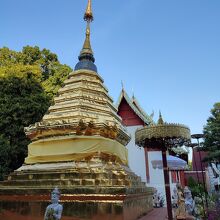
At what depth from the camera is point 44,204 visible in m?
6.78

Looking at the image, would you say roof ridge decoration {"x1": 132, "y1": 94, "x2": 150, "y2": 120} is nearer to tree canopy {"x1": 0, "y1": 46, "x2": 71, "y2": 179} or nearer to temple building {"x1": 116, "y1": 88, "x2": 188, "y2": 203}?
temple building {"x1": 116, "y1": 88, "x2": 188, "y2": 203}

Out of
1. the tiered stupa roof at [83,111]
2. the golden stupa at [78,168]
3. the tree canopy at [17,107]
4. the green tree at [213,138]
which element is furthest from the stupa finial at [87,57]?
the green tree at [213,138]

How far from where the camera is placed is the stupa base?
6.15 m

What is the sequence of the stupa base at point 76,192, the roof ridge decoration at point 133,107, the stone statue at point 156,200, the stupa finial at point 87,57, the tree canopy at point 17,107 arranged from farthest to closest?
the roof ridge decoration at point 133,107
the stone statue at point 156,200
the tree canopy at point 17,107
the stupa finial at point 87,57
the stupa base at point 76,192

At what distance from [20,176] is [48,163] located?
0.87 metres

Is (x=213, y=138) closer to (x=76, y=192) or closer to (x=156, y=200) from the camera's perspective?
(x=156, y=200)

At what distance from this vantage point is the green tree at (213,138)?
20.4 m

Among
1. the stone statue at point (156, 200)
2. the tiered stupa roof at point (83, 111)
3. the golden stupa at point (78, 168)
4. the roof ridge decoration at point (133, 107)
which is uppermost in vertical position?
the roof ridge decoration at point (133, 107)

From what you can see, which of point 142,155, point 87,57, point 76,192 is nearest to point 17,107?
point 87,57

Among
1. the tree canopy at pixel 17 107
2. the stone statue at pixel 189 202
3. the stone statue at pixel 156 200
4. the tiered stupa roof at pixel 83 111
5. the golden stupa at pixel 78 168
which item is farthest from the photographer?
the stone statue at pixel 156 200

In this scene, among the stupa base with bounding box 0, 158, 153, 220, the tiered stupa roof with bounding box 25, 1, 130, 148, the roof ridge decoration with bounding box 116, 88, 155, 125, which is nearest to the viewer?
the stupa base with bounding box 0, 158, 153, 220

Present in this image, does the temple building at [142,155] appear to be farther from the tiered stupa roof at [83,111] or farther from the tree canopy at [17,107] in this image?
the tiered stupa roof at [83,111]

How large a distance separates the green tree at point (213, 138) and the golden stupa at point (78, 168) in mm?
12979

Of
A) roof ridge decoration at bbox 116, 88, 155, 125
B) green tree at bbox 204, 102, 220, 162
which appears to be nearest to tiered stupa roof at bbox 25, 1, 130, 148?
roof ridge decoration at bbox 116, 88, 155, 125
